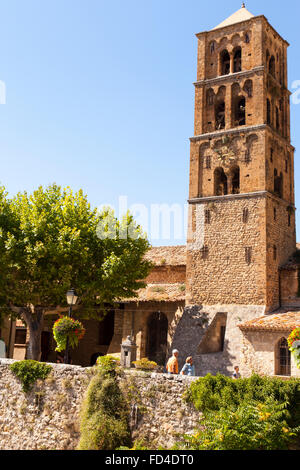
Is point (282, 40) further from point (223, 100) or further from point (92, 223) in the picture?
point (92, 223)

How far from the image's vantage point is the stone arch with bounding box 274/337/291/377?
23297 millimetres

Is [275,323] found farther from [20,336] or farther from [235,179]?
[20,336]

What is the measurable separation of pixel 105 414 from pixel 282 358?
10983 millimetres

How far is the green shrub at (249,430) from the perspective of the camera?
1167cm

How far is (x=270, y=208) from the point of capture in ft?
91.9

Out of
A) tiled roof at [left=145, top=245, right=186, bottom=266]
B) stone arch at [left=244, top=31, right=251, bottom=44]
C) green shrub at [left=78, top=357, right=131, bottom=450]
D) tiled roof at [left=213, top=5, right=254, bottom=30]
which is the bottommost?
green shrub at [left=78, top=357, right=131, bottom=450]

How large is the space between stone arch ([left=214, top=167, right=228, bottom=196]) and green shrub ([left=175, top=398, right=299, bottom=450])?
1866 centimetres

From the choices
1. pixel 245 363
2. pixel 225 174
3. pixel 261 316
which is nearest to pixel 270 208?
pixel 225 174

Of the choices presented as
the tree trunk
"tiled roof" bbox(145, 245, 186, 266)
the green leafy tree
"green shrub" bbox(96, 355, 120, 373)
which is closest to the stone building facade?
"tiled roof" bbox(145, 245, 186, 266)

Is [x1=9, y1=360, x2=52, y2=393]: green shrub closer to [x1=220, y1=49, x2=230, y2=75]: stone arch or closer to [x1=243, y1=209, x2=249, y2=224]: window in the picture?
[x1=243, y1=209, x2=249, y2=224]: window

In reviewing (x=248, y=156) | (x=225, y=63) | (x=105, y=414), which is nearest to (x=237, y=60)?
(x=225, y=63)

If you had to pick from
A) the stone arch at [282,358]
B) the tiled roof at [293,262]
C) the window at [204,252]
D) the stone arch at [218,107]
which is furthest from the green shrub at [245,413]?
the stone arch at [218,107]

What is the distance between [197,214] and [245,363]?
975 cm

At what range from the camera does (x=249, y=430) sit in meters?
11.9
